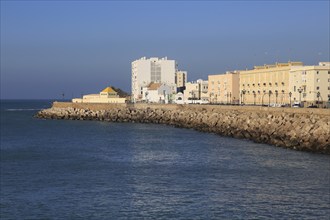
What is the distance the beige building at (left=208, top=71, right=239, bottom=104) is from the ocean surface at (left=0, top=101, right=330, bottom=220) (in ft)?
210

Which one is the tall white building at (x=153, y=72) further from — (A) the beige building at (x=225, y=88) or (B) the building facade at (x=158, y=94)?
(A) the beige building at (x=225, y=88)

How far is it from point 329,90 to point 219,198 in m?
61.9

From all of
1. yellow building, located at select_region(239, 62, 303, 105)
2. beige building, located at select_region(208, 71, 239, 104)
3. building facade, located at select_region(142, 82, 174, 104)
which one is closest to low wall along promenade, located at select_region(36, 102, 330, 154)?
yellow building, located at select_region(239, 62, 303, 105)

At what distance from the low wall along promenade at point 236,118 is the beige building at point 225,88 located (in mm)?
17969

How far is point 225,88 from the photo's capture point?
11419 cm

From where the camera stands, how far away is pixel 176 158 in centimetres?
4053

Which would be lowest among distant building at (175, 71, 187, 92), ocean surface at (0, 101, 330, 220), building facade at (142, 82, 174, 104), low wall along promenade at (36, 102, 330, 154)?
ocean surface at (0, 101, 330, 220)

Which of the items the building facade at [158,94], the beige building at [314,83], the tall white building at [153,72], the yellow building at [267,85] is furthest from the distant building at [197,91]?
the beige building at [314,83]

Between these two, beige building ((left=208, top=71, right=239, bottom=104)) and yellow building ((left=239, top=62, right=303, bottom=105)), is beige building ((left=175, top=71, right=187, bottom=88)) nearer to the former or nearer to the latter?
beige building ((left=208, top=71, right=239, bottom=104))

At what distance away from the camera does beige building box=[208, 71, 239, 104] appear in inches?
4387

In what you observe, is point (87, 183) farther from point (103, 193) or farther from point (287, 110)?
point (287, 110)

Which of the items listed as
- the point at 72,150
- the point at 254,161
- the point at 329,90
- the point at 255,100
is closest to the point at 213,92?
the point at 255,100

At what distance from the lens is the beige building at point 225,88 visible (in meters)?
111

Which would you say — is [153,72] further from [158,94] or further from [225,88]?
[225,88]
